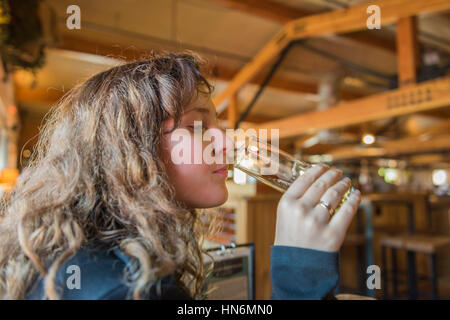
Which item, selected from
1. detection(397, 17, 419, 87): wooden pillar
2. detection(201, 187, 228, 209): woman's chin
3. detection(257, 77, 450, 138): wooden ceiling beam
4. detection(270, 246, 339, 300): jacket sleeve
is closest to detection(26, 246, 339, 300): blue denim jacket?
detection(270, 246, 339, 300): jacket sleeve

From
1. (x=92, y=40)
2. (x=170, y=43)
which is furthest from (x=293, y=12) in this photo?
(x=92, y=40)

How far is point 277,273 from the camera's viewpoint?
511 mm

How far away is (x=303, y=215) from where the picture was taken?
1.73ft

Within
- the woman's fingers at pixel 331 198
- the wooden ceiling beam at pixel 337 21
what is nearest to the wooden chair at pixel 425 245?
the wooden ceiling beam at pixel 337 21

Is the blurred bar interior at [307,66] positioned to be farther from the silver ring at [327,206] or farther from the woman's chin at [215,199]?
the silver ring at [327,206]

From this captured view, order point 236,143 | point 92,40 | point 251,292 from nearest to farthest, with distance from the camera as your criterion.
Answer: point 236,143 < point 251,292 < point 92,40

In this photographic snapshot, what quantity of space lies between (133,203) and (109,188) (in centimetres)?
7

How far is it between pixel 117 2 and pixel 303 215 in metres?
3.34

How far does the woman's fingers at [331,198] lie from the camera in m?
0.53

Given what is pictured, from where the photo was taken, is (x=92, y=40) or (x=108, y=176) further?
(x=92, y=40)

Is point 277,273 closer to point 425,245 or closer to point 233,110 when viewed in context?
point 425,245

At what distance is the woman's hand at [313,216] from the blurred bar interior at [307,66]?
1260 millimetres
